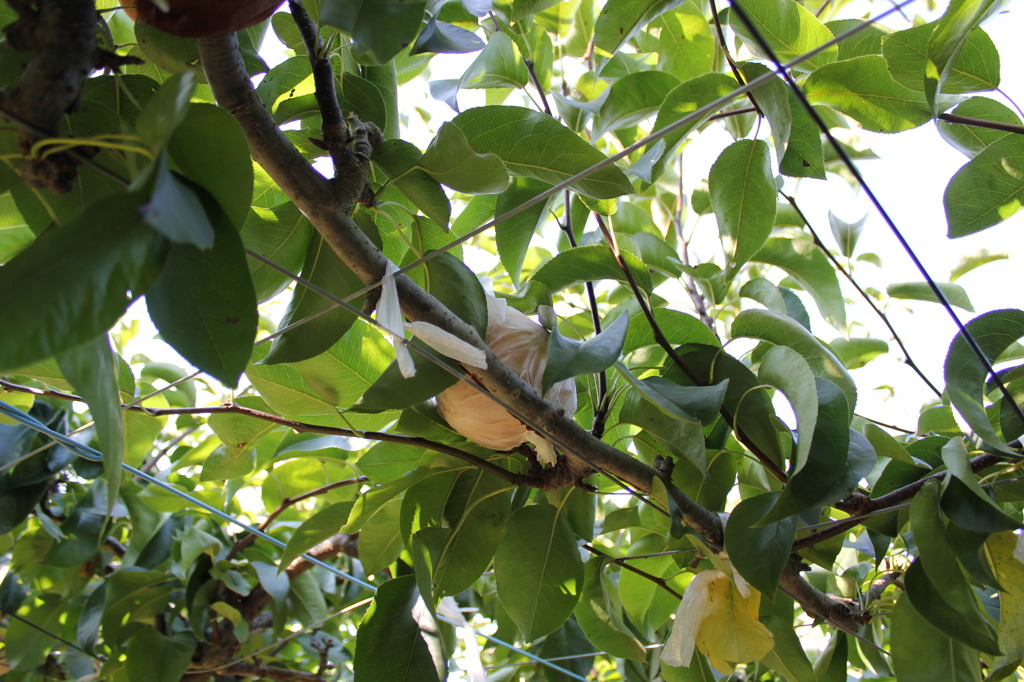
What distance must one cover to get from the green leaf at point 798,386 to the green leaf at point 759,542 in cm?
5

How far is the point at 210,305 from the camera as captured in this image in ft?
1.13

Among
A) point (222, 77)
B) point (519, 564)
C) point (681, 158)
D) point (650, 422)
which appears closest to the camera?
point (222, 77)

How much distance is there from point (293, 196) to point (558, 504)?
0.35m

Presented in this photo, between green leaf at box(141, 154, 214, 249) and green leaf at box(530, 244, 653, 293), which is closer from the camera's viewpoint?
green leaf at box(141, 154, 214, 249)

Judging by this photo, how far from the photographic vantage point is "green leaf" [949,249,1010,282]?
39.3 inches

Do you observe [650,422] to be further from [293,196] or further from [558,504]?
[293,196]

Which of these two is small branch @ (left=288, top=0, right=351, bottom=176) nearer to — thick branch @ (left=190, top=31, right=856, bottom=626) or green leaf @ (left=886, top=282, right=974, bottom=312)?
thick branch @ (left=190, top=31, right=856, bottom=626)

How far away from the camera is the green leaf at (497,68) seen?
2.41 ft

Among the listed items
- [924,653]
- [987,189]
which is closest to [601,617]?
[924,653]

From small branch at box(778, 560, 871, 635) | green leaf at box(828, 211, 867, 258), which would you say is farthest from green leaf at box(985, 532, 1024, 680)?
green leaf at box(828, 211, 867, 258)

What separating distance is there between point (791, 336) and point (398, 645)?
1.34 feet

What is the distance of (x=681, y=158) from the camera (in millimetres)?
956

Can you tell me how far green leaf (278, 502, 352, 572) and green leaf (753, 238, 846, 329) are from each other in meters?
0.56

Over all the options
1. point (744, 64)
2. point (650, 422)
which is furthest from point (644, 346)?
point (744, 64)
